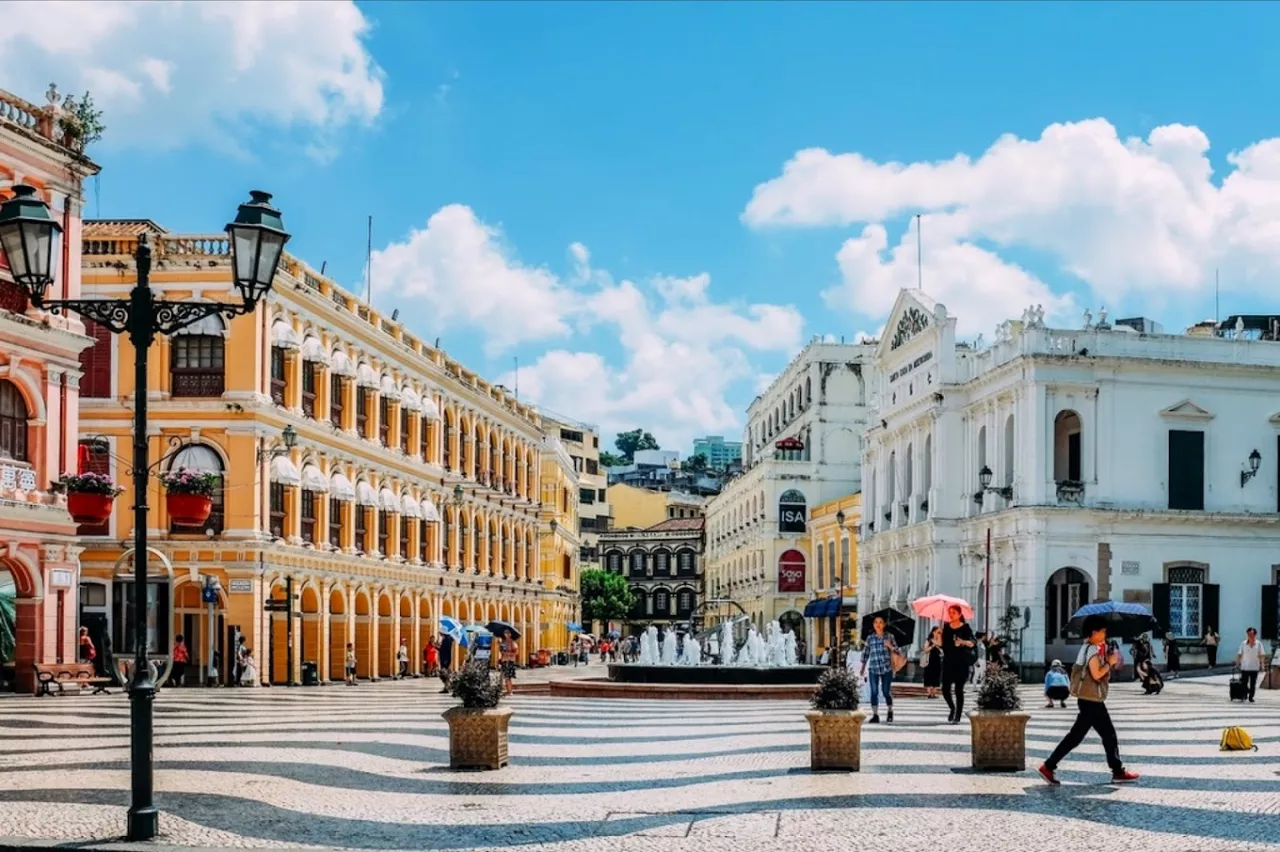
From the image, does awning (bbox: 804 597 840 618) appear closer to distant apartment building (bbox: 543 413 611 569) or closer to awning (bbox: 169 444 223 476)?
awning (bbox: 169 444 223 476)

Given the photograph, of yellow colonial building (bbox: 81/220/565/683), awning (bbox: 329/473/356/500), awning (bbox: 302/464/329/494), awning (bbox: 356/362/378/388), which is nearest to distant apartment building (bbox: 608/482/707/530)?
yellow colonial building (bbox: 81/220/565/683)

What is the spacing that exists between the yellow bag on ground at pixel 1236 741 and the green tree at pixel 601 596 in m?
98.6

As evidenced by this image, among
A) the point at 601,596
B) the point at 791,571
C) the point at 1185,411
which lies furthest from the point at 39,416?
the point at 601,596

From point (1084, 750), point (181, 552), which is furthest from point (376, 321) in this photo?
point (1084, 750)

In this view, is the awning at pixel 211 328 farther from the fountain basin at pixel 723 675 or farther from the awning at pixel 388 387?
the fountain basin at pixel 723 675

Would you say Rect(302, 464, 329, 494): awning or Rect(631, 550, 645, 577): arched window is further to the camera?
Rect(631, 550, 645, 577): arched window

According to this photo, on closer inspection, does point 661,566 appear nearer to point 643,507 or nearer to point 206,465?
point 643,507

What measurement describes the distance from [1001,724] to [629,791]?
4.00 m

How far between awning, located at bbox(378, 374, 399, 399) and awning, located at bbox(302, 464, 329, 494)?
6.65m

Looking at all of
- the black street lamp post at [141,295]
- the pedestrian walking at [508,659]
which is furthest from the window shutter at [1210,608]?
the black street lamp post at [141,295]

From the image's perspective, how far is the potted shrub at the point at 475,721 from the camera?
16297mm

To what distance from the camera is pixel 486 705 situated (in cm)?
1639

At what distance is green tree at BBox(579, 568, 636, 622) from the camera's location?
11800cm

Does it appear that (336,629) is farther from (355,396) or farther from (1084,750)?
(1084,750)
